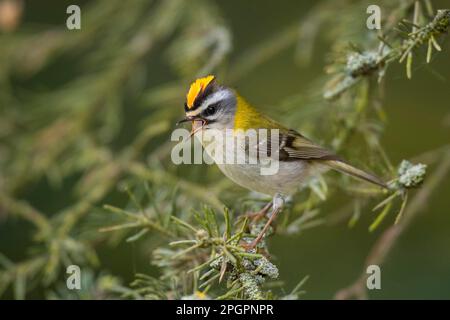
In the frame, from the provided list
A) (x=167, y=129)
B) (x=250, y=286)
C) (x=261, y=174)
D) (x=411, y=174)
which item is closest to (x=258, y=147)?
(x=261, y=174)

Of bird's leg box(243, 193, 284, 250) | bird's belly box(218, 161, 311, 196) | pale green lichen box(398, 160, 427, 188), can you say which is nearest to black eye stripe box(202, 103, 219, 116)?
bird's belly box(218, 161, 311, 196)

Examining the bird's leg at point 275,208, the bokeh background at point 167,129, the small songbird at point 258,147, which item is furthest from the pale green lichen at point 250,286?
the bokeh background at point 167,129

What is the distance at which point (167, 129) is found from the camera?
2.30 metres

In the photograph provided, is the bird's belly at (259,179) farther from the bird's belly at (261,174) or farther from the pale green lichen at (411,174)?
the pale green lichen at (411,174)

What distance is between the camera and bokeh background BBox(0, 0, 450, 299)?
6.85 ft

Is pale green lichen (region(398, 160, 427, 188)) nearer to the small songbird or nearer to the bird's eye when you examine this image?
the small songbird

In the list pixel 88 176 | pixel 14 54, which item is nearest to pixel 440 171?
pixel 88 176

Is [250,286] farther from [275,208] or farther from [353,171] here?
[353,171]

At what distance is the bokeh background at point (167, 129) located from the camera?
2088mm

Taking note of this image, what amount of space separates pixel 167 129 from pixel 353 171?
792 mm

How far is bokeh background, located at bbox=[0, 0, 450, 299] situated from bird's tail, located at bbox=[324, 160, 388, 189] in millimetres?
45

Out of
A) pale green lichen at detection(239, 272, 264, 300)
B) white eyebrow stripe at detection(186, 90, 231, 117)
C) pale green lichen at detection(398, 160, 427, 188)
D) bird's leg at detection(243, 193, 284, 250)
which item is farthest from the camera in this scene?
white eyebrow stripe at detection(186, 90, 231, 117)

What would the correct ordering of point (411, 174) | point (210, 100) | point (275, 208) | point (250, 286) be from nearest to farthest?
point (250, 286), point (411, 174), point (275, 208), point (210, 100)
